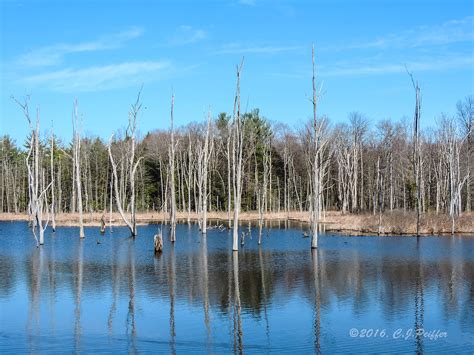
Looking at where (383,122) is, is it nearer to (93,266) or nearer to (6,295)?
(93,266)

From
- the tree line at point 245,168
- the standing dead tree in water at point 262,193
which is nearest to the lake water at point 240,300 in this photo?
the standing dead tree in water at point 262,193

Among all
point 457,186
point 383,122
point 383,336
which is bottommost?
point 383,336

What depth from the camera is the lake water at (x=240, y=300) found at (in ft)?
37.9

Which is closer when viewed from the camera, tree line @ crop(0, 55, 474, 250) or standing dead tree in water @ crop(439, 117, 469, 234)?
standing dead tree in water @ crop(439, 117, 469, 234)

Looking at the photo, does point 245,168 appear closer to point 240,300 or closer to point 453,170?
point 453,170

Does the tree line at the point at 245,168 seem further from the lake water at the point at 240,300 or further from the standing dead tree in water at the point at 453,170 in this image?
the lake water at the point at 240,300

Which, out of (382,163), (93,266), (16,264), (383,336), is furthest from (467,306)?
(382,163)

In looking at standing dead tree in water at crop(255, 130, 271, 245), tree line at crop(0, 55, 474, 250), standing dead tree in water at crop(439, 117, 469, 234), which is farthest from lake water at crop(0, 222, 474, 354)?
tree line at crop(0, 55, 474, 250)

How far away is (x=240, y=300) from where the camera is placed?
1562 cm

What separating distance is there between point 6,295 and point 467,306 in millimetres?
12494

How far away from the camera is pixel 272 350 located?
10.8 m

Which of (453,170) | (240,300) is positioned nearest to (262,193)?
(453,170)

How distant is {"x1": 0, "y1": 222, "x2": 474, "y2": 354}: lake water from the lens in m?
11.5

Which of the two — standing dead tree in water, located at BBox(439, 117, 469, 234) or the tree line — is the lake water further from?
the tree line
